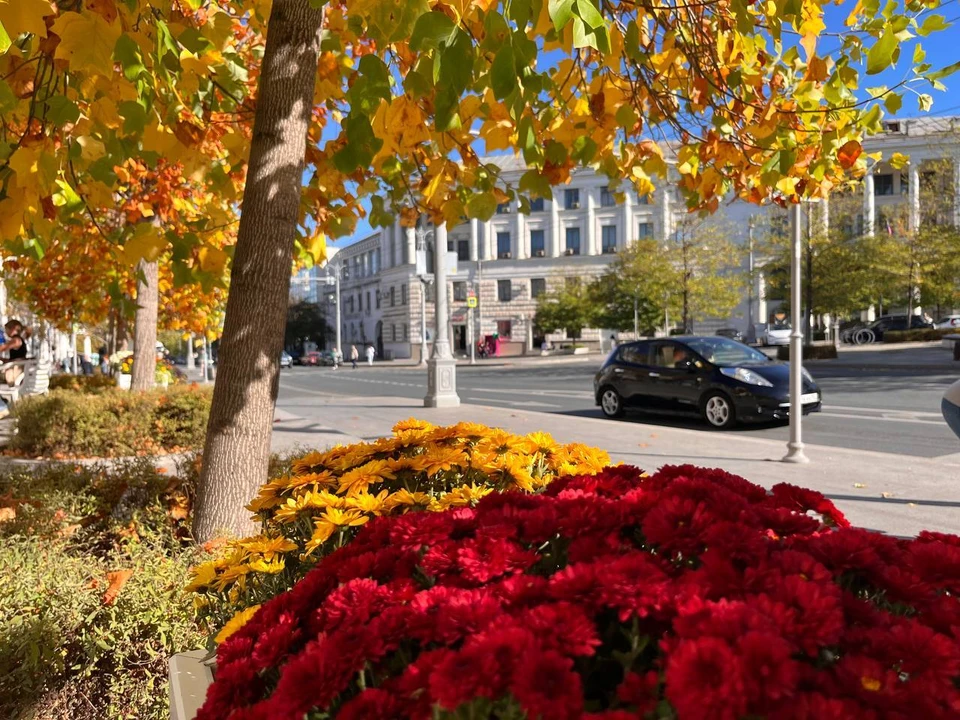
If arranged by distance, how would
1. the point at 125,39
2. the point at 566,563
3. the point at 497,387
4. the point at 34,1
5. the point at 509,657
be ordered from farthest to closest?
the point at 497,387 → the point at 125,39 → the point at 34,1 → the point at 566,563 → the point at 509,657

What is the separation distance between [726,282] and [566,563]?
4756 centimetres

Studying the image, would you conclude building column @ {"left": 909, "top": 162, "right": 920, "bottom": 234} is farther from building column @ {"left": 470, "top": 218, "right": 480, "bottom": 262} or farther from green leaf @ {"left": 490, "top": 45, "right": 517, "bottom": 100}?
green leaf @ {"left": 490, "top": 45, "right": 517, "bottom": 100}

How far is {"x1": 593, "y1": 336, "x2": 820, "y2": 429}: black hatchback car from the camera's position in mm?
12211

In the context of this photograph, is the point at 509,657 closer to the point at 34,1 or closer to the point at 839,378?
the point at 34,1

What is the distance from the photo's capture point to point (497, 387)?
2523 centimetres

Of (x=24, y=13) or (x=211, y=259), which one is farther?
(x=211, y=259)

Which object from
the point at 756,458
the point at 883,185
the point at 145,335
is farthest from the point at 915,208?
the point at 145,335

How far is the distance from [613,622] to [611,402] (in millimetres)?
13510

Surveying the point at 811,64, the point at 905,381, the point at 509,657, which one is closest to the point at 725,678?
the point at 509,657

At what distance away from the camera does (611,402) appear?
14570 mm

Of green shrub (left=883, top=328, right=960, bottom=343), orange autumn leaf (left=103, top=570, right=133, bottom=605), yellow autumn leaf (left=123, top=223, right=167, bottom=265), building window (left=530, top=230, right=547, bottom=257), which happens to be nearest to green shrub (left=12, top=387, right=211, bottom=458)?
yellow autumn leaf (left=123, top=223, right=167, bottom=265)

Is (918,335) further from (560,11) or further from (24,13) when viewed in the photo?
(24,13)

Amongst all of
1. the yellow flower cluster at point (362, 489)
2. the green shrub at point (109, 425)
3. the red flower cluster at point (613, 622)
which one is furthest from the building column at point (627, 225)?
the red flower cluster at point (613, 622)

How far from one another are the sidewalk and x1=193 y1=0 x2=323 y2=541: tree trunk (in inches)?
129
